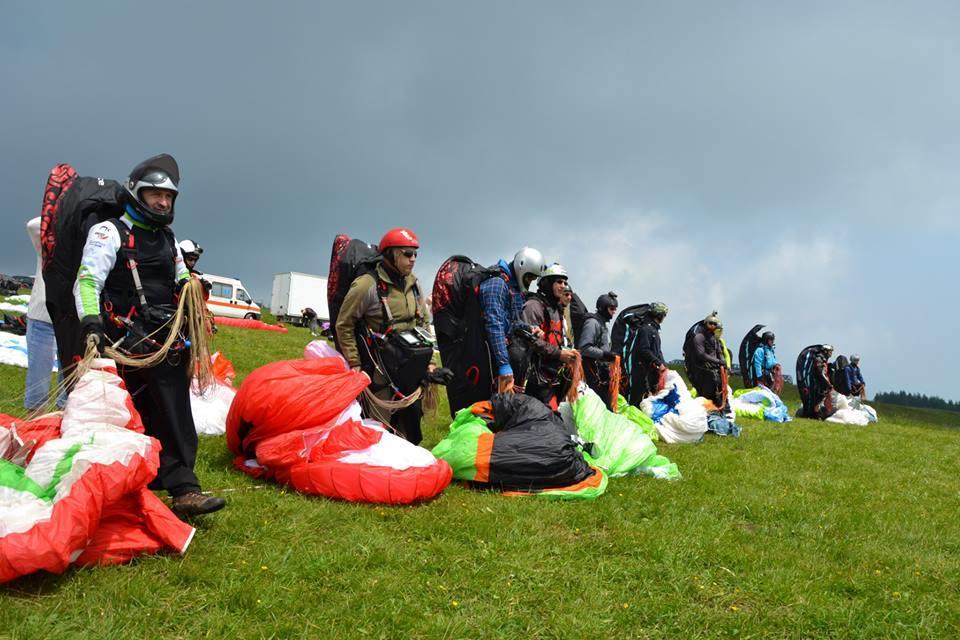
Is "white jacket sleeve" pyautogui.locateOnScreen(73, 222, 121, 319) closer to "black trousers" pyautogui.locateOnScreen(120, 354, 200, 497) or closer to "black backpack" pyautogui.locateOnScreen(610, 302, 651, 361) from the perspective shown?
"black trousers" pyautogui.locateOnScreen(120, 354, 200, 497)

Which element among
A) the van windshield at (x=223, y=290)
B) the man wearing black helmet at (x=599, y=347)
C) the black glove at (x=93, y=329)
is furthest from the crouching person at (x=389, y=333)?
the van windshield at (x=223, y=290)

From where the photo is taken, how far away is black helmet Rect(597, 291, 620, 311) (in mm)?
8551

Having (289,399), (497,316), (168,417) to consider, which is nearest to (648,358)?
(497,316)

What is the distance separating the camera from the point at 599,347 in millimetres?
6941

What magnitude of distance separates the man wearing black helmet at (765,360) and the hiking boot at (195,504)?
48.5 ft

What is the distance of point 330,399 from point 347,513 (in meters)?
0.83

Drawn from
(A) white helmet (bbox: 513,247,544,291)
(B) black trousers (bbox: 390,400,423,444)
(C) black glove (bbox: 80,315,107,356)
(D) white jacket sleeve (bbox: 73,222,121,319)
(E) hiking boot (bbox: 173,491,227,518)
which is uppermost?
(A) white helmet (bbox: 513,247,544,291)

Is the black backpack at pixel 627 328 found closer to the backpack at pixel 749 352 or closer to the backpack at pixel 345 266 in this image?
the backpack at pixel 345 266

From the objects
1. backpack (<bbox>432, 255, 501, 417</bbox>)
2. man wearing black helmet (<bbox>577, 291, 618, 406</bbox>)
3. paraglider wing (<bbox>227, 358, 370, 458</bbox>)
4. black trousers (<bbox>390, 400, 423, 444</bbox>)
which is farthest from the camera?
man wearing black helmet (<bbox>577, 291, 618, 406</bbox>)

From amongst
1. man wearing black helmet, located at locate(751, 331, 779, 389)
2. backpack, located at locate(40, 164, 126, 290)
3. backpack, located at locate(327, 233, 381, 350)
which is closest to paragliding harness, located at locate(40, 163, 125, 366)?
backpack, located at locate(40, 164, 126, 290)

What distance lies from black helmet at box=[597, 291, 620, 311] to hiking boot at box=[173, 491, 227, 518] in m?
6.30

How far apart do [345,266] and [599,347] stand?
320 centimetres

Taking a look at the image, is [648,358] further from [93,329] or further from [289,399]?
[93,329]

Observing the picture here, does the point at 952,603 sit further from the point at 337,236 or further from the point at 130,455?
the point at 337,236
